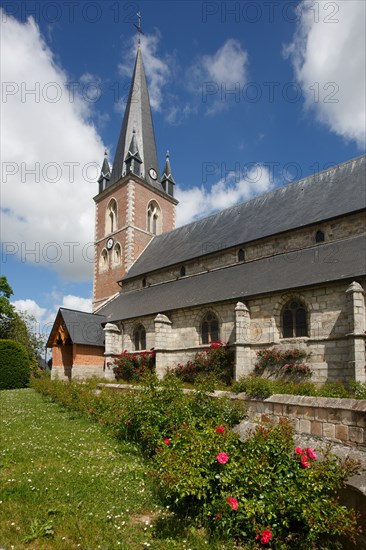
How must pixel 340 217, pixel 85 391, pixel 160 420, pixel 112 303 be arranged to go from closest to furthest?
1. pixel 160 420
2. pixel 85 391
3. pixel 340 217
4. pixel 112 303

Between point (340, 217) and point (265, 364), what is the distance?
22.6 ft

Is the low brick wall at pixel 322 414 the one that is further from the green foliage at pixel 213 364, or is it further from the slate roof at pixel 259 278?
the green foliage at pixel 213 364

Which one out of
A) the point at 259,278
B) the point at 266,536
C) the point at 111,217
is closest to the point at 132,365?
the point at 259,278

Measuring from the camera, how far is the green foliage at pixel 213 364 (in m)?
14.2

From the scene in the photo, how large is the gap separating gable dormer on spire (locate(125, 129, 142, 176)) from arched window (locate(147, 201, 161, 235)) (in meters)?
2.73

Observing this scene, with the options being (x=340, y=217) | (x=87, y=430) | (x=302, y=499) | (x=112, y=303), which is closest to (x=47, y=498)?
(x=302, y=499)

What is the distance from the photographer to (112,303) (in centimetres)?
2330

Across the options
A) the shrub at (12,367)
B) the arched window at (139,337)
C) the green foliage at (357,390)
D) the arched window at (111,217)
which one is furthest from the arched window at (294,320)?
the arched window at (111,217)

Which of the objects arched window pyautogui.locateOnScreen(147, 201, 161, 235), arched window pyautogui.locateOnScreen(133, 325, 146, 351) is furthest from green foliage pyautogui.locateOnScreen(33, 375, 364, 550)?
arched window pyautogui.locateOnScreen(147, 201, 161, 235)

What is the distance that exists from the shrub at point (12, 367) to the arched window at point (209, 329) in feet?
40.7

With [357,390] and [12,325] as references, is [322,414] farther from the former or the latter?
[12,325]

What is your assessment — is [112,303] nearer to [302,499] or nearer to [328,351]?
[328,351]

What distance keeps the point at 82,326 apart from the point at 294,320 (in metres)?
12.1

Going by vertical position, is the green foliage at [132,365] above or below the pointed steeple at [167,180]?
below
